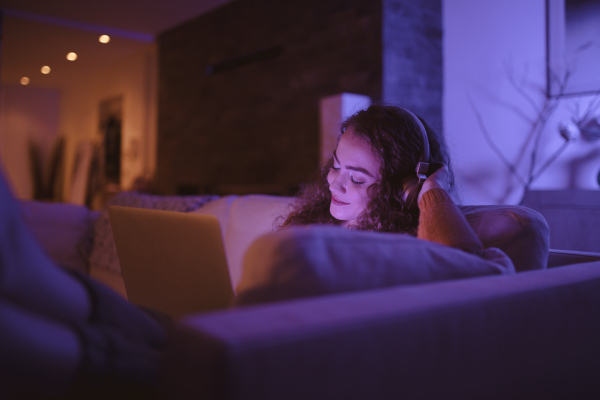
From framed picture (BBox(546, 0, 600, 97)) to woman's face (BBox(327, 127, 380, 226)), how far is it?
2.68 metres

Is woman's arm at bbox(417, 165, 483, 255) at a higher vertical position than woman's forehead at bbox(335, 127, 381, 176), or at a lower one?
lower

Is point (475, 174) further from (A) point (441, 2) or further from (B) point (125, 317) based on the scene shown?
(B) point (125, 317)

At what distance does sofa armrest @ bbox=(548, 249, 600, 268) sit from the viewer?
3.85 ft

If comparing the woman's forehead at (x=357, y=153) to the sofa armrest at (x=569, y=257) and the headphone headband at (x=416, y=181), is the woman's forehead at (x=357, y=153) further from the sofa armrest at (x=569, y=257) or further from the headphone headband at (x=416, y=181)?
the sofa armrest at (x=569, y=257)

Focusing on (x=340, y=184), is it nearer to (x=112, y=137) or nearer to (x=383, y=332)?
(x=383, y=332)

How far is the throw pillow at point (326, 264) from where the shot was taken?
581 mm

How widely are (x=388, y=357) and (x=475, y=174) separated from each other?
10.5 ft

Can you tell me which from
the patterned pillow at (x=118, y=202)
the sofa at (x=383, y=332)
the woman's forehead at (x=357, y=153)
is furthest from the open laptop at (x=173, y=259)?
the patterned pillow at (x=118, y=202)

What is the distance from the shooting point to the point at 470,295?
0.61 meters

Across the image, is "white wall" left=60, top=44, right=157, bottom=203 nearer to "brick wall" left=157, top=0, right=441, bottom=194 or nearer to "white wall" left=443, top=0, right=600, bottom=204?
"brick wall" left=157, top=0, right=441, bottom=194

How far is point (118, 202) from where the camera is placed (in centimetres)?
284

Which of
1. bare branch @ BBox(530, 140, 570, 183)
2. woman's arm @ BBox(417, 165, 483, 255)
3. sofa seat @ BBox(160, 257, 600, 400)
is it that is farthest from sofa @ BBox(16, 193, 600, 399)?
bare branch @ BBox(530, 140, 570, 183)

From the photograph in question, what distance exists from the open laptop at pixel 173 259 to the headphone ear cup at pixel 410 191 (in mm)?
595

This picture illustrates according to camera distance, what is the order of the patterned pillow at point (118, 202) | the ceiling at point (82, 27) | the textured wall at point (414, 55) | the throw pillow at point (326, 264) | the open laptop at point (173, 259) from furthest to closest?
the ceiling at point (82, 27)
the textured wall at point (414, 55)
the patterned pillow at point (118, 202)
the open laptop at point (173, 259)
the throw pillow at point (326, 264)
